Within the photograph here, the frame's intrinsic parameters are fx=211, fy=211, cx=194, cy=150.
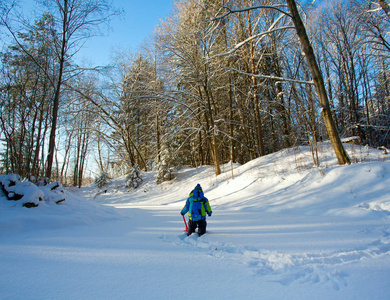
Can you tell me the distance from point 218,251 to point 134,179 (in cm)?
1691

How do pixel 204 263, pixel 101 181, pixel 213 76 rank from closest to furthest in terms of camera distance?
1. pixel 204 263
2. pixel 213 76
3. pixel 101 181

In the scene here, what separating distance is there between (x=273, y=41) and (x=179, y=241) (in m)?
14.2

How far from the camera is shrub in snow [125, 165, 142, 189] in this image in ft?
62.2

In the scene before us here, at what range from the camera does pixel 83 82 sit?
15.2 meters

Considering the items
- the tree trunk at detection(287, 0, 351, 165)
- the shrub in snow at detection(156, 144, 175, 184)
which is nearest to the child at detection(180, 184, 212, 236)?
the tree trunk at detection(287, 0, 351, 165)

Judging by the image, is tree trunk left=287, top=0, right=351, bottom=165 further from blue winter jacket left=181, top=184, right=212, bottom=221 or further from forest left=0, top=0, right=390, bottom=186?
blue winter jacket left=181, top=184, right=212, bottom=221

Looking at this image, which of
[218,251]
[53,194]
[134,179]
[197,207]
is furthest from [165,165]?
[218,251]

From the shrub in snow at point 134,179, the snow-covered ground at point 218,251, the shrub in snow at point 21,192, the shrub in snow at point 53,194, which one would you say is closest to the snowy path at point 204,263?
the snow-covered ground at point 218,251

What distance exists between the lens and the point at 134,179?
19.1 meters

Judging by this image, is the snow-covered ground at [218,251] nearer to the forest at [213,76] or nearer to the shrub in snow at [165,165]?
the forest at [213,76]

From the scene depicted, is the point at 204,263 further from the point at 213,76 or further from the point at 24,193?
the point at 213,76

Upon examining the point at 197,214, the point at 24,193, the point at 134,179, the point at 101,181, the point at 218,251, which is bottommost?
the point at 218,251

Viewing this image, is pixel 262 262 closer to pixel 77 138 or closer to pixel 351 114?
pixel 351 114

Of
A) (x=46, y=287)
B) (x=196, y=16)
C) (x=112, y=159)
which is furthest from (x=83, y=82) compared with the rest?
(x=46, y=287)
